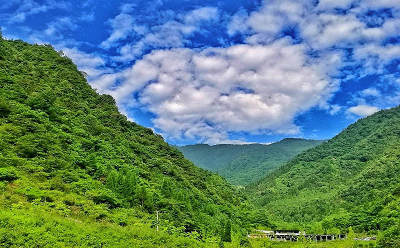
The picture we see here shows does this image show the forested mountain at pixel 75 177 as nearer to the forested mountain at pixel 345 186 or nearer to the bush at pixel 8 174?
the bush at pixel 8 174

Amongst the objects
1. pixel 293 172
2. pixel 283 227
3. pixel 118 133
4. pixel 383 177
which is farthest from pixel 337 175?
pixel 118 133

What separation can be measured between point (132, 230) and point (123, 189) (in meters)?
11.2

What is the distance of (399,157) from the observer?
407 ft

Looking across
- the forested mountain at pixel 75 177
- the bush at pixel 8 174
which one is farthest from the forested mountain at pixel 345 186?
the bush at pixel 8 174

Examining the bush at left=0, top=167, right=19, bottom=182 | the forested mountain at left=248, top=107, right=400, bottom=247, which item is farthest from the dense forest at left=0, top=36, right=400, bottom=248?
the forested mountain at left=248, top=107, right=400, bottom=247

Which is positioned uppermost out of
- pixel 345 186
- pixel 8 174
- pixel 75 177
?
pixel 345 186

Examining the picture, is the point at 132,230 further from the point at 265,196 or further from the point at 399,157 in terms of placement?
the point at 265,196

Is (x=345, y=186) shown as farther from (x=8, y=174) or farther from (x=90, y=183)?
(x=8, y=174)

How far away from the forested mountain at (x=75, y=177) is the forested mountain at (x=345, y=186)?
3277cm

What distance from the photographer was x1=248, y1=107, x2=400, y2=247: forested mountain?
88.3 metres

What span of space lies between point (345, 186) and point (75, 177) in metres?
123

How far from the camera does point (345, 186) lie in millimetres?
137250

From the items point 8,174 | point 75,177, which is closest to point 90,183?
point 75,177

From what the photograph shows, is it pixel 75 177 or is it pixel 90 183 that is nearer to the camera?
pixel 75 177
